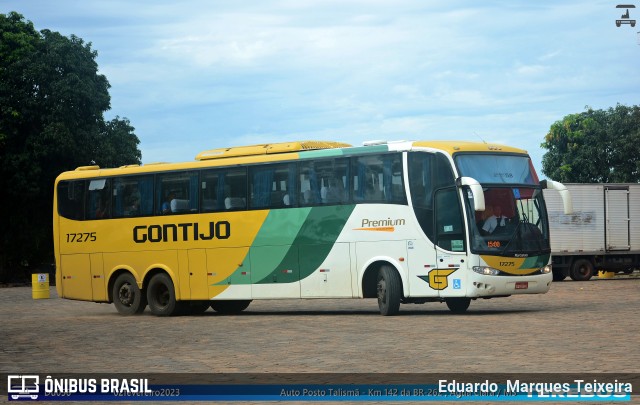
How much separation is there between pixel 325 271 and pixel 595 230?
67.3ft

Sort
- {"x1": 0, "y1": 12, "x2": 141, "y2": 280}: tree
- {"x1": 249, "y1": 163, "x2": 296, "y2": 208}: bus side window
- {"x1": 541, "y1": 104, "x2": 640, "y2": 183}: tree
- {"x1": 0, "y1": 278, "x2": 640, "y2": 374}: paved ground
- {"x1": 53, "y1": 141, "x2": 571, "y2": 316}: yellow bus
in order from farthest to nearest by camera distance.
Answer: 1. {"x1": 541, "y1": 104, "x2": 640, "y2": 183}: tree
2. {"x1": 0, "y1": 12, "x2": 141, "y2": 280}: tree
3. {"x1": 249, "y1": 163, "x2": 296, "y2": 208}: bus side window
4. {"x1": 53, "y1": 141, "x2": 571, "y2": 316}: yellow bus
5. {"x1": 0, "y1": 278, "x2": 640, "y2": 374}: paved ground

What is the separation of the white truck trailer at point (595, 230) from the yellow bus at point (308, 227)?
17.9 m

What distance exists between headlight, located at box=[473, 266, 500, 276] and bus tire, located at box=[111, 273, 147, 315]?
8816 millimetres

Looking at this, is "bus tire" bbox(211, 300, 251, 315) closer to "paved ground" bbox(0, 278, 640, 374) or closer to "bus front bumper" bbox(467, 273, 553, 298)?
"paved ground" bbox(0, 278, 640, 374)

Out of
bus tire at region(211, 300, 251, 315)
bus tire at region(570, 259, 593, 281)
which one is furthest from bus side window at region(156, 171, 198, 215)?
bus tire at region(570, 259, 593, 281)

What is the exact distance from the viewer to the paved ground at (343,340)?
13.0 meters

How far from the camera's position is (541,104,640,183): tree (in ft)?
→ 254

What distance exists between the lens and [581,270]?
1642 inches

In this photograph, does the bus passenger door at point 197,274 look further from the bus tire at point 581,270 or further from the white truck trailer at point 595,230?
the bus tire at point 581,270

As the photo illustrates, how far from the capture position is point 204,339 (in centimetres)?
1778

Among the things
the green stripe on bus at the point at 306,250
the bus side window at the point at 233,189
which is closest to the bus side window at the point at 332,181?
the green stripe on bus at the point at 306,250

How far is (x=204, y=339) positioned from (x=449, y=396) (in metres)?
8.22

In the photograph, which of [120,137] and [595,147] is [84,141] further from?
[595,147]

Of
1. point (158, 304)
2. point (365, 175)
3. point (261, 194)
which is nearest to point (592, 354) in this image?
point (365, 175)
